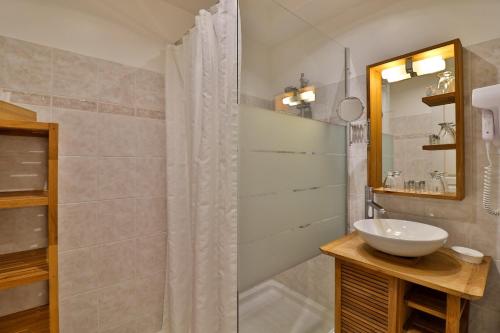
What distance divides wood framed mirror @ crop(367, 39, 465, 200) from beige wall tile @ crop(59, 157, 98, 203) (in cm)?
170

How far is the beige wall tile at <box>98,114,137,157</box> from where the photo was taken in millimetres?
1360

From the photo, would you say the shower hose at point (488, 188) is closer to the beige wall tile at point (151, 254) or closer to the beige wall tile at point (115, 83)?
the beige wall tile at point (151, 254)

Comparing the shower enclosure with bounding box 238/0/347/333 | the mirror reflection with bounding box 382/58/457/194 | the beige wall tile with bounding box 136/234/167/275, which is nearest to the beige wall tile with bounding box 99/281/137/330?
the beige wall tile with bounding box 136/234/167/275

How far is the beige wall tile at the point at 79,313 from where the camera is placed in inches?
49.8

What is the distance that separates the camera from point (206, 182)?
3.92 feet

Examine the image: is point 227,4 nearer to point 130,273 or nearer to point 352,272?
point 352,272

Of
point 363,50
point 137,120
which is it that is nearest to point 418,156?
point 363,50

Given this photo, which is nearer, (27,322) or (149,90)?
(27,322)

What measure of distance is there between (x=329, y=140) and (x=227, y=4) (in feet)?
3.30

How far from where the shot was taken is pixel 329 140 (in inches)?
62.5

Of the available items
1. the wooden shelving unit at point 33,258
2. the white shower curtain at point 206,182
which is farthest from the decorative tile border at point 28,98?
the white shower curtain at point 206,182

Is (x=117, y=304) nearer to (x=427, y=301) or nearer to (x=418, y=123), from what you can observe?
(x=427, y=301)

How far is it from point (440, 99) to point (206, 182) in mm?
1337

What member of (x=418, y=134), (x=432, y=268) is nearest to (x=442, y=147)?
(x=418, y=134)
